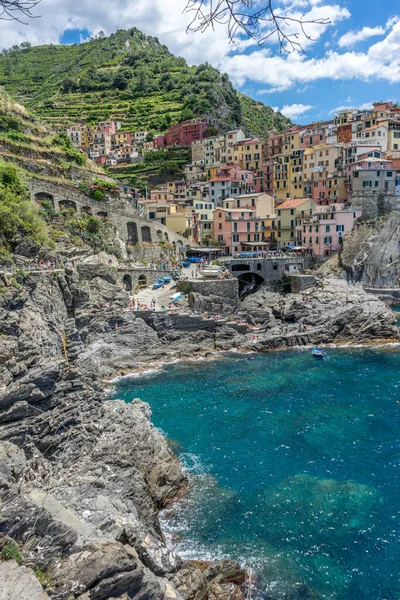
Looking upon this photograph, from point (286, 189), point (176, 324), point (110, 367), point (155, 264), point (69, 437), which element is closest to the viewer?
point (69, 437)

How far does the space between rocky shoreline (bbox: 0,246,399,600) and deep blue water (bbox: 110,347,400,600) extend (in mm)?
1624

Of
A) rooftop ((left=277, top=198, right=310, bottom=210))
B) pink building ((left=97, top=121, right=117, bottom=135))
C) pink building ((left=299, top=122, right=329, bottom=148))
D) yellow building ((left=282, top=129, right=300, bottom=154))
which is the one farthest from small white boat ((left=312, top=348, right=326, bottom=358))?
pink building ((left=97, top=121, right=117, bottom=135))

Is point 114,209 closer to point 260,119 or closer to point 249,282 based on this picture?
point 249,282

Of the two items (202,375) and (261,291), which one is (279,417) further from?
(261,291)

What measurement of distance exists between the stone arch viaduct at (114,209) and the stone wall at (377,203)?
22.9 metres

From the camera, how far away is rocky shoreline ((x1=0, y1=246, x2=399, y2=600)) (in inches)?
395

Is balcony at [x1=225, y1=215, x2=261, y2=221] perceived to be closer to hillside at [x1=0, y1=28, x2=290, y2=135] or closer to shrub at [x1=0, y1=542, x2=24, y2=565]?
hillside at [x1=0, y1=28, x2=290, y2=135]

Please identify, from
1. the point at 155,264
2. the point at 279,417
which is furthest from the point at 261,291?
the point at 279,417

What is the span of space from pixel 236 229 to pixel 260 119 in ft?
230

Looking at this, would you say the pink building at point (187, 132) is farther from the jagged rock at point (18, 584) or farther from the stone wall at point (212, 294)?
the jagged rock at point (18, 584)

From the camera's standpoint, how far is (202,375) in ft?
112

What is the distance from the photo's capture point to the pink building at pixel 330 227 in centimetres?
5978

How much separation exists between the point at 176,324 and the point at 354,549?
2699 cm

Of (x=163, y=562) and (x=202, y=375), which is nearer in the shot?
(x=163, y=562)
